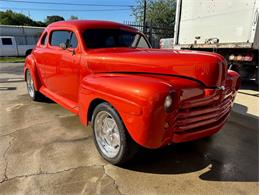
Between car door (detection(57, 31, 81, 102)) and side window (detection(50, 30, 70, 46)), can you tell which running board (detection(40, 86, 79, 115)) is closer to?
car door (detection(57, 31, 81, 102))

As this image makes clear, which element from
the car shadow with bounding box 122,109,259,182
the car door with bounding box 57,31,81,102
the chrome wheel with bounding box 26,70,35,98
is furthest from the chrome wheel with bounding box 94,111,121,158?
the chrome wheel with bounding box 26,70,35,98

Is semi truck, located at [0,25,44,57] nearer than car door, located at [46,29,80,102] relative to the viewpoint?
No

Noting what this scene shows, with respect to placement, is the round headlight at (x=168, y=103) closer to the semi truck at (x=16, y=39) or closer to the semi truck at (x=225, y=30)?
the semi truck at (x=225, y=30)

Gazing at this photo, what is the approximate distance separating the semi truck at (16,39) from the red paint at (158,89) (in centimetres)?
1945

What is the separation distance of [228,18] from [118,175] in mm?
6076

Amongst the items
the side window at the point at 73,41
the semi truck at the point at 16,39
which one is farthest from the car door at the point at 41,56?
the semi truck at the point at 16,39

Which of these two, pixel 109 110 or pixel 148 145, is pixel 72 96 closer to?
pixel 109 110

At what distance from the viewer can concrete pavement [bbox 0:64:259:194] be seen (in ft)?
8.68

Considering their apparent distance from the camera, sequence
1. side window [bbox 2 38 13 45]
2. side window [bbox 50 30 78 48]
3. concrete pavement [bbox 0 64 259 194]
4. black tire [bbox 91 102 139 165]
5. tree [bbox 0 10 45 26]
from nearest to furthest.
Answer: concrete pavement [bbox 0 64 259 194], black tire [bbox 91 102 139 165], side window [bbox 50 30 78 48], side window [bbox 2 38 13 45], tree [bbox 0 10 45 26]

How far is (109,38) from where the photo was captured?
408cm

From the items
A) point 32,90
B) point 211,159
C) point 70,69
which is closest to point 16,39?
point 32,90

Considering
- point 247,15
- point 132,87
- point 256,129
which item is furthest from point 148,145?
point 247,15

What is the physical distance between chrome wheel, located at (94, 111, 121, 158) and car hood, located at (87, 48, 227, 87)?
63cm

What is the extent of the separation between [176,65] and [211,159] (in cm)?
137
